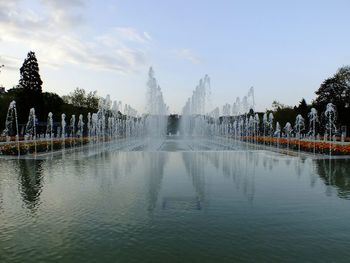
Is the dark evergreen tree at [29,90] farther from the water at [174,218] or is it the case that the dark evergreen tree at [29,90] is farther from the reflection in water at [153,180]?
the water at [174,218]

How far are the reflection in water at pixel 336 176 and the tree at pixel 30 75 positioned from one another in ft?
→ 138

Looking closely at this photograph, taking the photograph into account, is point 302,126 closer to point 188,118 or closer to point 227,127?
point 227,127

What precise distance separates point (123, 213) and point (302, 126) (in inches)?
2347

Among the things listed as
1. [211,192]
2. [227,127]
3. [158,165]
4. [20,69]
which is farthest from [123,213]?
[227,127]

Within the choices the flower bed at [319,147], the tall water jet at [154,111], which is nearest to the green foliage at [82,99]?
the tall water jet at [154,111]

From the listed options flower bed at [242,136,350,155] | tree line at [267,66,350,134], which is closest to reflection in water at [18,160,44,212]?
flower bed at [242,136,350,155]

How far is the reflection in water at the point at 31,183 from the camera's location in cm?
1022

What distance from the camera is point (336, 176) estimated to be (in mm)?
15188

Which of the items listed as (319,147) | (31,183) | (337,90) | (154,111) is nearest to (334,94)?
(337,90)

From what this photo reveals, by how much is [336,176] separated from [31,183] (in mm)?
10417

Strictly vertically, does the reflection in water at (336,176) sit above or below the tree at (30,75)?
below

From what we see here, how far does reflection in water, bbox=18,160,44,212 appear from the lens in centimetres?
1022

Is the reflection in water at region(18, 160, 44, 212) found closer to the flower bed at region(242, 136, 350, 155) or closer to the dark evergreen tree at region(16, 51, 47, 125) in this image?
the flower bed at region(242, 136, 350, 155)

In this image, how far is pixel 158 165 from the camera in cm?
1873
